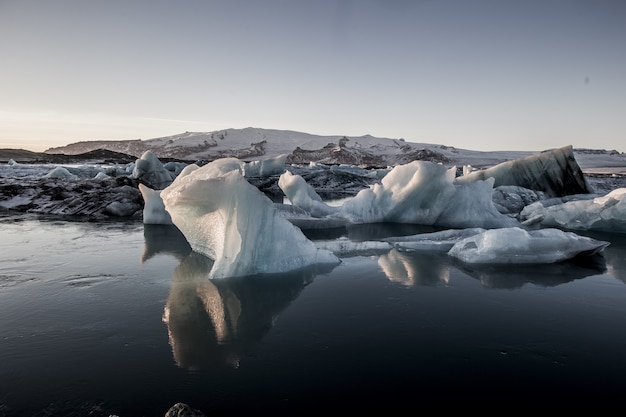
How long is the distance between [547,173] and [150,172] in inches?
580

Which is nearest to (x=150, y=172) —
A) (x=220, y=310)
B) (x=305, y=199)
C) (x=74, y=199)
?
(x=74, y=199)

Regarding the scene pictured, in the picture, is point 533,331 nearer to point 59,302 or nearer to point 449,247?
point 449,247

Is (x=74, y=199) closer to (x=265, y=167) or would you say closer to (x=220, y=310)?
(x=220, y=310)

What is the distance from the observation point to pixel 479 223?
8.70 m

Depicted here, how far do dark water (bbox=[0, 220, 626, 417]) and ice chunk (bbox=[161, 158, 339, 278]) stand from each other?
10.4 inches

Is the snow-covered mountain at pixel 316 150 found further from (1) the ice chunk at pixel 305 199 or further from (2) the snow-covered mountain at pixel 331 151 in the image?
(1) the ice chunk at pixel 305 199

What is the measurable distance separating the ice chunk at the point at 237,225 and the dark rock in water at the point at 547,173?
10693 millimetres

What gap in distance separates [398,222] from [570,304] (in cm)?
618

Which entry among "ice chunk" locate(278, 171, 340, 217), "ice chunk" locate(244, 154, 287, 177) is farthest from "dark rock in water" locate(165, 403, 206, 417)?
"ice chunk" locate(244, 154, 287, 177)

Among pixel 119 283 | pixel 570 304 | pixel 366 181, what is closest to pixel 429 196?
pixel 570 304

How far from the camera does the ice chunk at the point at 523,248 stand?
205 inches

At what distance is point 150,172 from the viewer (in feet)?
49.0

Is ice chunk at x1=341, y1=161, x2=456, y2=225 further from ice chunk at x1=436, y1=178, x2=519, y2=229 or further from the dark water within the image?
the dark water

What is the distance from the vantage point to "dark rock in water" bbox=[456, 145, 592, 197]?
13.6 metres
